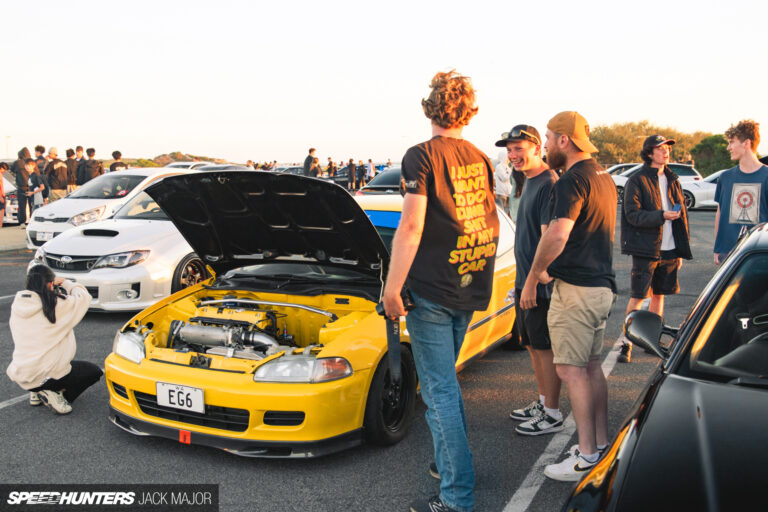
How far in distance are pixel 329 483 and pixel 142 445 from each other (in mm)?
1218

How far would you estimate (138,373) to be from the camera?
137 inches

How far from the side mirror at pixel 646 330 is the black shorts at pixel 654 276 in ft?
7.22

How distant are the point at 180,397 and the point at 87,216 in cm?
748

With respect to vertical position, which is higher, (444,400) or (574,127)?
(574,127)

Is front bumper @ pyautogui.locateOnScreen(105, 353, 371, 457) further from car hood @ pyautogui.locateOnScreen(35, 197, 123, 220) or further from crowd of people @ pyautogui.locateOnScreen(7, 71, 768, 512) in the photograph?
car hood @ pyautogui.locateOnScreen(35, 197, 123, 220)

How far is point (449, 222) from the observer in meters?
2.71

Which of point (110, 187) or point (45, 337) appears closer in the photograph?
point (45, 337)

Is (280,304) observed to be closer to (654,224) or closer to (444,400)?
(444,400)

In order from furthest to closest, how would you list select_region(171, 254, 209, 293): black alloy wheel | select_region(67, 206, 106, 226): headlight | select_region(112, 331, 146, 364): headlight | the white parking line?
select_region(67, 206, 106, 226): headlight
select_region(171, 254, 209, 293): black alloy wheel
select_region(112, 331, 146, 364): headlight
the white parking line

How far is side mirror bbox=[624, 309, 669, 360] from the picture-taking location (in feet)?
8.37

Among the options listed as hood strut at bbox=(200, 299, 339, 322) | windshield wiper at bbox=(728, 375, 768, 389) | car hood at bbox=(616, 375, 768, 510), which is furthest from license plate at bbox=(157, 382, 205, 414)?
windshield wiper at bbox=(728, 375, 768, 389)

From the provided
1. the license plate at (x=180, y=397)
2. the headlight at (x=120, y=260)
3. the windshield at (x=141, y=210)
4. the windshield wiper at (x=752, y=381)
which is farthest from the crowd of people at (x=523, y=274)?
the windshield at (x=141, y=210)

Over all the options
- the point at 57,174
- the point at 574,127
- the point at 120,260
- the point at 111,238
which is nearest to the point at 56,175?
the point at 57,174

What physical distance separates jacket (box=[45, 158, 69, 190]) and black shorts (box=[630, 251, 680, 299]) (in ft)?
41.1
